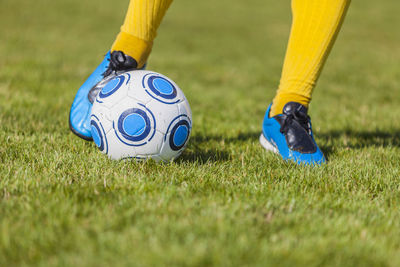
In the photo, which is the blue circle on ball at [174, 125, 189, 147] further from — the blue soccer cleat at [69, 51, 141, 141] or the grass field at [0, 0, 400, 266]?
the blue soccer cleat at [69, 51, 141, 141]

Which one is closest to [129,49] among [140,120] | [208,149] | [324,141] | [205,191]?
[140,120]

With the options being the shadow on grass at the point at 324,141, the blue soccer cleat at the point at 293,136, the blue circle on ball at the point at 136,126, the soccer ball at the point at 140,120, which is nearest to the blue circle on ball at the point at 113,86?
the soccer ball at the point at 140,120

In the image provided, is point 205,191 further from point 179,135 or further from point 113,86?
point 113,86

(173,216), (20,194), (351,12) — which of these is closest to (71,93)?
(20,194)

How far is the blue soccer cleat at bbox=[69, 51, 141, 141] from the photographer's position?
119 inches

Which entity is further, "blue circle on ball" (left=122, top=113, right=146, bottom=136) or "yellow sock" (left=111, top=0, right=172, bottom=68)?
"yellow sock" (left=111, top=0, right=172, bottom=68)

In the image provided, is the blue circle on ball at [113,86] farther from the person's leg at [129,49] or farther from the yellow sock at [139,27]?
the yellow sock at [139,27]

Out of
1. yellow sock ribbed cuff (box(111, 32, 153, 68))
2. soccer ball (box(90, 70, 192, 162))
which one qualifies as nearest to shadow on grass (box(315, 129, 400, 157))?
soccer ball (box(90, 70, 192, 162))

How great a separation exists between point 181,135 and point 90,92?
2.84 ft

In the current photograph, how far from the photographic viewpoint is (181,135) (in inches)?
106

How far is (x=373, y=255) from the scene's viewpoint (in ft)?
5.39

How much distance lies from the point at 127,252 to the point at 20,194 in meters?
0.80

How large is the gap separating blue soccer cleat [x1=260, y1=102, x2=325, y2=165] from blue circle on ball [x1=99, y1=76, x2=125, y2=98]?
1.22m

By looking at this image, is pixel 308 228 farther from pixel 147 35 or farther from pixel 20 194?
pixel 147 35
